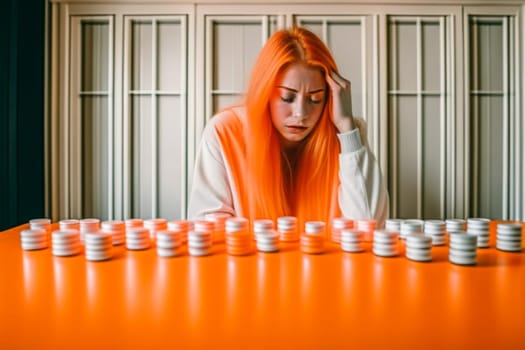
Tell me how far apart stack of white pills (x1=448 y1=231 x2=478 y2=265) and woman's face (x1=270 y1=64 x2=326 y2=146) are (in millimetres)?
811

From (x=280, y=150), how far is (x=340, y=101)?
323 mm

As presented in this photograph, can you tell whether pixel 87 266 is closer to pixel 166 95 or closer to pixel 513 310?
pixel 513 310

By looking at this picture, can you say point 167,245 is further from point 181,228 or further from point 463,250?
point 463,250

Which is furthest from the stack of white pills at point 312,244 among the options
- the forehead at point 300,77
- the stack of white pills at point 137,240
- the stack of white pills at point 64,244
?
the forehead at point 300,77

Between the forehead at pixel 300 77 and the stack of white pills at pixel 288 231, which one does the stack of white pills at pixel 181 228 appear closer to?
the stack of white pills at pixel 288 231

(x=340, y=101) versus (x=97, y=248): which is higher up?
(x=340, y=101)

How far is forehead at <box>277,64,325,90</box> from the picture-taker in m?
1.46

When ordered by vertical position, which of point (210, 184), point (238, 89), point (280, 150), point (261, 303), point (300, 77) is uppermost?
point (238, 89)

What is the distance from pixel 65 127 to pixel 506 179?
9.96 feet

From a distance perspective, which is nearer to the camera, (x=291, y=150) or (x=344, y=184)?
(x=344, y=184)

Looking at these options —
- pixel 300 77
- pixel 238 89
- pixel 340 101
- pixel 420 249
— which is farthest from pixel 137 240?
pixel 238 89

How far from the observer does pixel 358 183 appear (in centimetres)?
151

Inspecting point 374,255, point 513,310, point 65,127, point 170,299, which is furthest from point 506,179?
point 65,127

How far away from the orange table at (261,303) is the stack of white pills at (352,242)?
0.21 ft
